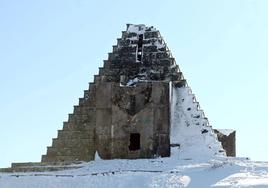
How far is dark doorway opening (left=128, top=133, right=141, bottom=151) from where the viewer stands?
22172mm

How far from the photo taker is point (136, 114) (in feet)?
73.4

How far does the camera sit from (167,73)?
971 inches

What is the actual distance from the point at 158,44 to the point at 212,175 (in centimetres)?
975

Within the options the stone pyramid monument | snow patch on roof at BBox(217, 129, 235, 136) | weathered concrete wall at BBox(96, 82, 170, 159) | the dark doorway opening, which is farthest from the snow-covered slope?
snow patch on roof at BBox(217, 129, 235, 136)

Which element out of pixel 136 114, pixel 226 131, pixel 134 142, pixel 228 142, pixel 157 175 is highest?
pixel 136 114

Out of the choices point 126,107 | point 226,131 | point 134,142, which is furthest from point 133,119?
point 226,131

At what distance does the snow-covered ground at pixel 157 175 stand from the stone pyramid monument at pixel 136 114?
2.08m

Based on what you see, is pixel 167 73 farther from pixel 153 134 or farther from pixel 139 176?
pixel 139 176

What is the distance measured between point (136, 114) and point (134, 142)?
905 mm

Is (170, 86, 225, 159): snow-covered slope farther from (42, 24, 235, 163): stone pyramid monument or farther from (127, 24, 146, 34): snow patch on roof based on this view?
(127, 24, 146, 34): snow patch on roof

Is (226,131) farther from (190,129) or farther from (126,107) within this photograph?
(126,107)

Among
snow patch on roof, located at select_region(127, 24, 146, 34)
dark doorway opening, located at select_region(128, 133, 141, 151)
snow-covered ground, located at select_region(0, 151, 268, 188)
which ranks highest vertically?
snow patch on roof, located at select_region(127, 24, 146, 34)

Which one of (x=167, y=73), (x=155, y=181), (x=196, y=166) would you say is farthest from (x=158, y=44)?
(x=155, y=181)

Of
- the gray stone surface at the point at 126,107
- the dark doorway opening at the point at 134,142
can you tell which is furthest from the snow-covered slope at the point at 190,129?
the dark doorway opening at the point at 134,142
